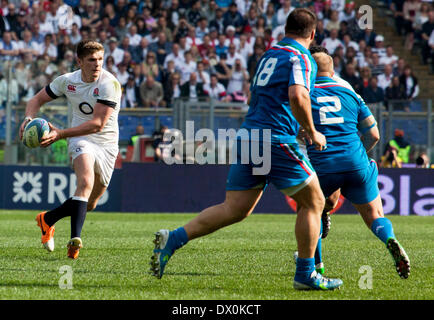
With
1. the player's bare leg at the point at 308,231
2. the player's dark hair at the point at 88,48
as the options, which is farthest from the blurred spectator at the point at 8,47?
the player's bare leg at the point at 308,231

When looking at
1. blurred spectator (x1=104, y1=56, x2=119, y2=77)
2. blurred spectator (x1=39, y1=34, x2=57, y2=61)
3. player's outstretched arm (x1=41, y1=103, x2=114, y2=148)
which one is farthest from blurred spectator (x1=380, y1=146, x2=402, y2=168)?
player's outstretched arm (x1=41, y1=103, x2=114, y2=148)

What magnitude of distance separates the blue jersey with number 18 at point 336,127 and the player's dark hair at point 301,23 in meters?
1.10

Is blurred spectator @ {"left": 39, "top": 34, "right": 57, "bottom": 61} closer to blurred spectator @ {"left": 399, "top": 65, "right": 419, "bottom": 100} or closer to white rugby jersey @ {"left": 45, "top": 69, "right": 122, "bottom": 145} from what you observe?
blurred spectator @ {"left": 399, "top": 65, "right": 419, "bottom": 100}

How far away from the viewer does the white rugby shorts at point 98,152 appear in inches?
349

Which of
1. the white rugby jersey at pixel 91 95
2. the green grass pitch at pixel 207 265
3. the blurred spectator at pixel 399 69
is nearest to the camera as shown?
the green grass pitch at pixel 207 265

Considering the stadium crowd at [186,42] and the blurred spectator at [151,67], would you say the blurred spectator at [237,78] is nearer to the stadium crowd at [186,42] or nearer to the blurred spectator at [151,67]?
the stadium crowd at [186,42]

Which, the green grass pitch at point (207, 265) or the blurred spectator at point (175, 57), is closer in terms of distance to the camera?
the green grass pitch at point (207, 265)

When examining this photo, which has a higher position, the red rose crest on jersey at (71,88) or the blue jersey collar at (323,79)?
the blue jersey collar at (323,79)

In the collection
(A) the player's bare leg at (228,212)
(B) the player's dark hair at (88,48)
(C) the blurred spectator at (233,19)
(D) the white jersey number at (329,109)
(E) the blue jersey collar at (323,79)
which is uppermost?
(C) the blurred spectator at (233,19)

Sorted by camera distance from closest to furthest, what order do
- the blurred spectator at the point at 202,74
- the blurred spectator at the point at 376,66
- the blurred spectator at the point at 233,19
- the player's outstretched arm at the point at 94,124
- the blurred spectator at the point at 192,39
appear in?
the player's outstretched arm at the point at 94,124 < the blurred spectator at the point at 202,74 < the blurred spectator at the point at 376,66 < the blurred spectator at the point at 192,39 < the blurred spectator at the point at 233,19

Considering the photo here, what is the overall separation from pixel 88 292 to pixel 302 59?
7.87ft

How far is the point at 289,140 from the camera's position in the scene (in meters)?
6.20

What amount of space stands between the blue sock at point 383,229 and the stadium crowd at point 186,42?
41.4 ft

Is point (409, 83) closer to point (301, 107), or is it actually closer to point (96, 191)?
point (96, 191)
